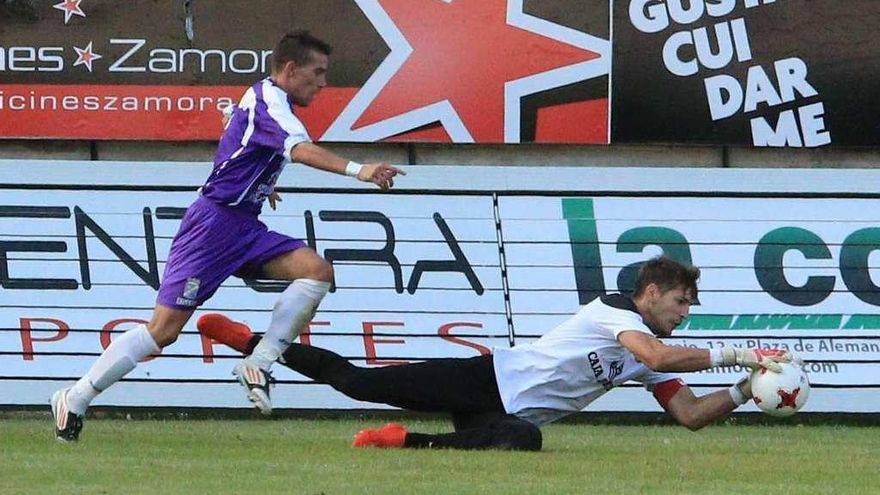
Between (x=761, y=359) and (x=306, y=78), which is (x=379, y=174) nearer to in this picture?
(x=306, y=78)

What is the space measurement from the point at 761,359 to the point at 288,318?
227 centimetres

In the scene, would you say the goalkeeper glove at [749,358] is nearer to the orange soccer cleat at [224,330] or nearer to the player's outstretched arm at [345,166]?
the player's outstretched arm at [345,166]

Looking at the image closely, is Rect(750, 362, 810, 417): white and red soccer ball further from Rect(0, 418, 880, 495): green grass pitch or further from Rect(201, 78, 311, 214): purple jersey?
Rect(201, 78, 311, 214): purple jersey

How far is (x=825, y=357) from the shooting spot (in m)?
11.3

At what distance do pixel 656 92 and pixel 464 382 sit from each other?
15.4ft

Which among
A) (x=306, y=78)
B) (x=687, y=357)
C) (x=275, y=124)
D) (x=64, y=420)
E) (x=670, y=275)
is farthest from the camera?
(x=306, y=78)

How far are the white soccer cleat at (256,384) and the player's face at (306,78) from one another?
133 centimetres

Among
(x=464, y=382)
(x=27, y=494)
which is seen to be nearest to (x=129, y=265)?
(x=464, y=382)

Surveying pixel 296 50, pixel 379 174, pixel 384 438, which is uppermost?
pixel 296 50

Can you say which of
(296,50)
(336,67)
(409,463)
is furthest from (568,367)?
(336,67)

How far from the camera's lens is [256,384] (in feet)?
27.4

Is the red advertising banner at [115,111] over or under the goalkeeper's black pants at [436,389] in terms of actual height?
over

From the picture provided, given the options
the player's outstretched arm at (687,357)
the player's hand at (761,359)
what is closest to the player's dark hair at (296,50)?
the player's outstretched arm at (687,357)

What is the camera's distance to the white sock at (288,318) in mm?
8594
